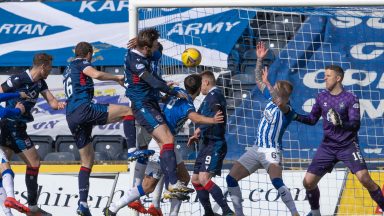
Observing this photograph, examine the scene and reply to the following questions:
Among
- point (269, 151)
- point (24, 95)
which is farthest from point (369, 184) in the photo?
point (24, 95)

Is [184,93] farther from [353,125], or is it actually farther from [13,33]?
[13,33]

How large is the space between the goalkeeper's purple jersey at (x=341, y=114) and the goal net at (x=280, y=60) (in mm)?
1902

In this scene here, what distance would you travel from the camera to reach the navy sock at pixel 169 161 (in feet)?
40.3

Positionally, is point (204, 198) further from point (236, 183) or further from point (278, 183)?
point (278, 183)

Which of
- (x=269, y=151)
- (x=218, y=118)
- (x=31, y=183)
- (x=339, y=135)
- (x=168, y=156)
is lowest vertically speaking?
(x=31, y=183)

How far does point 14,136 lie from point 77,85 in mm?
1343

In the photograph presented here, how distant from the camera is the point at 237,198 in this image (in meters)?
13.4

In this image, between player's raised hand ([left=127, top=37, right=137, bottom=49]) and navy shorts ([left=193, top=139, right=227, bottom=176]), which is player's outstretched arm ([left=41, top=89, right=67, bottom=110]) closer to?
player's raised hand ([left=127, top=37, right=137, bottom=49])

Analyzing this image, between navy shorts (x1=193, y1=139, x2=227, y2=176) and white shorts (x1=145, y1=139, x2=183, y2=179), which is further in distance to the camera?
navy shorts (x1=193, y1=139, x2=227, y2=176)

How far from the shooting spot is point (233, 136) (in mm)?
15875

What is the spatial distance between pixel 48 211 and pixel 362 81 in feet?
17.0

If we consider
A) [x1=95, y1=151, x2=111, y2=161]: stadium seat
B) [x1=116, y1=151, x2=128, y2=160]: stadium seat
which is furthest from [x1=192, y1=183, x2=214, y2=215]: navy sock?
[x1=116, y1=151, x2=128, y2=160]: stadium seat

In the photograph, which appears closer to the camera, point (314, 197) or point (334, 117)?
point (334, 117)

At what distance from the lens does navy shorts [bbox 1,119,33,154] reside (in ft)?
44.8
